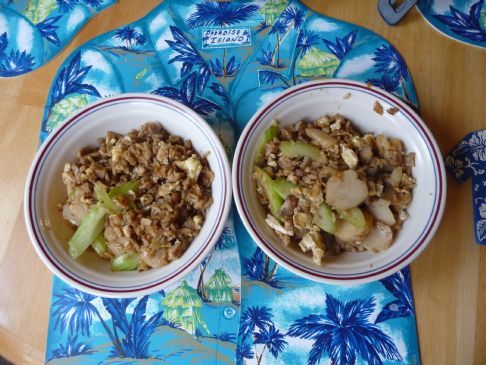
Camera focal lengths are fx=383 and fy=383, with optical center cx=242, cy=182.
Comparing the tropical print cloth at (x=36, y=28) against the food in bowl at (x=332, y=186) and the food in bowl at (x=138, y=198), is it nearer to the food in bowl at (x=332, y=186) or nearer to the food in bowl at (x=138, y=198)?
the food in bowl at (x=138, y=198)

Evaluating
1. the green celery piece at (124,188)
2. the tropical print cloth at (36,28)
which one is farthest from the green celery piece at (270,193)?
the tropical print cloth at (36,28)

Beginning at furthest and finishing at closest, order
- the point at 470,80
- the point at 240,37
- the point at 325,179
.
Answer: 1. the point at 240,37
2. the point at 470,80
3. the point at 325,179

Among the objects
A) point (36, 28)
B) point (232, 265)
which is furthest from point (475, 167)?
point (36, 28)

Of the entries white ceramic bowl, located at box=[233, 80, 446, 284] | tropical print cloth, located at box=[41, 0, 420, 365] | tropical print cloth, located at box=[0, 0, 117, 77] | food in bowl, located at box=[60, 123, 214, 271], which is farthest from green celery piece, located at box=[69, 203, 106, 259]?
tropical print cloth, located at box=[0, 0, 117, 77]

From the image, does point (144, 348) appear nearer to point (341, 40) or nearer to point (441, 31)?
point (341, 40)

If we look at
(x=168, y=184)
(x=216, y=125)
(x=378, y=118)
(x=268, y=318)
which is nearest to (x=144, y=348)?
(x=268, y=318)

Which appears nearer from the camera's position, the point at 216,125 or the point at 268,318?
the point at 268,318
